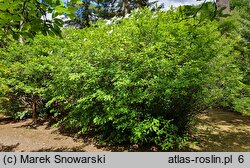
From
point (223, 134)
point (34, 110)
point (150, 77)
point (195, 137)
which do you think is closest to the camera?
point (150, 77)

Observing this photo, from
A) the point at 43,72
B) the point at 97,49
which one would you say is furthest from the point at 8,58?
the point at 97,49

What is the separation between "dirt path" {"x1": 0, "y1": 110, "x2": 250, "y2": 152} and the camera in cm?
655

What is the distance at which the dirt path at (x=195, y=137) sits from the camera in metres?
6.55

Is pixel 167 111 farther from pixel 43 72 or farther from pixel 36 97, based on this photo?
pixel 36 97

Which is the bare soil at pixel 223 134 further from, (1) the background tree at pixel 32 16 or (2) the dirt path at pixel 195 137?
(1) the background tree at pixel 32 16

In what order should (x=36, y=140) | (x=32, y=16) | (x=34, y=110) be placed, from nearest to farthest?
(x=32, y=16)
(x=36, y=140)
(x=34, y=110)

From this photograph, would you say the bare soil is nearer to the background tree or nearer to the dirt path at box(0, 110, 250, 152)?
the dirt path at box(0, 110, 250, 152)

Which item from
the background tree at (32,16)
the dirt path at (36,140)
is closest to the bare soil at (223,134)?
the dirt path at (36,140)

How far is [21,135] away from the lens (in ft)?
27.2

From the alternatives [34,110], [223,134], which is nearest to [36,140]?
[34,110]

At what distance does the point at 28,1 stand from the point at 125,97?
423 centimetres

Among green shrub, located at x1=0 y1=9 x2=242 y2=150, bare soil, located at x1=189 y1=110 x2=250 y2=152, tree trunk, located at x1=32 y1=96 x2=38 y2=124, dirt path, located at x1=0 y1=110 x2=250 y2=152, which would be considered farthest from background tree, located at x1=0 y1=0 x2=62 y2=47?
tree trunk, located at x1=32 y1=96 x2=38 y2=124

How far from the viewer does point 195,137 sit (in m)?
7.05

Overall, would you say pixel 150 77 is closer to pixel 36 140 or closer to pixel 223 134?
pixel 223 134
